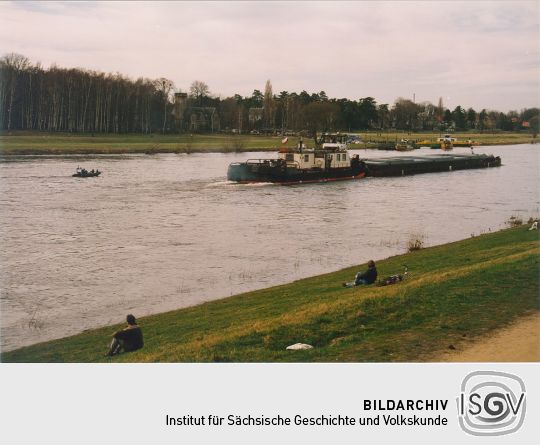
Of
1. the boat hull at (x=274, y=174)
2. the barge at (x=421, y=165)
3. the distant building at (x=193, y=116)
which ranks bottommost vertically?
the boat hull at (x=274, y=174)

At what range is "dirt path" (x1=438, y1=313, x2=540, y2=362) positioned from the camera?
10.2 m

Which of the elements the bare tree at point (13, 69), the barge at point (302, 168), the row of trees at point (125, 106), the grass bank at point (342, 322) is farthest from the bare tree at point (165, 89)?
the grass bank at point (342, 322)

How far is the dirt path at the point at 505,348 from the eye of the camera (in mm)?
10156

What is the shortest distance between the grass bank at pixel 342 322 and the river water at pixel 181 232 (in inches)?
84.3

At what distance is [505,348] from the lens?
1052 centimetres

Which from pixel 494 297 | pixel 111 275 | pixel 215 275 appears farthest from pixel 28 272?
pixel 494 297

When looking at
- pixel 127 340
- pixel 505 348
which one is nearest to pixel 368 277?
pixel 505 348

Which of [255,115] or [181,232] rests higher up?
[255,115]
